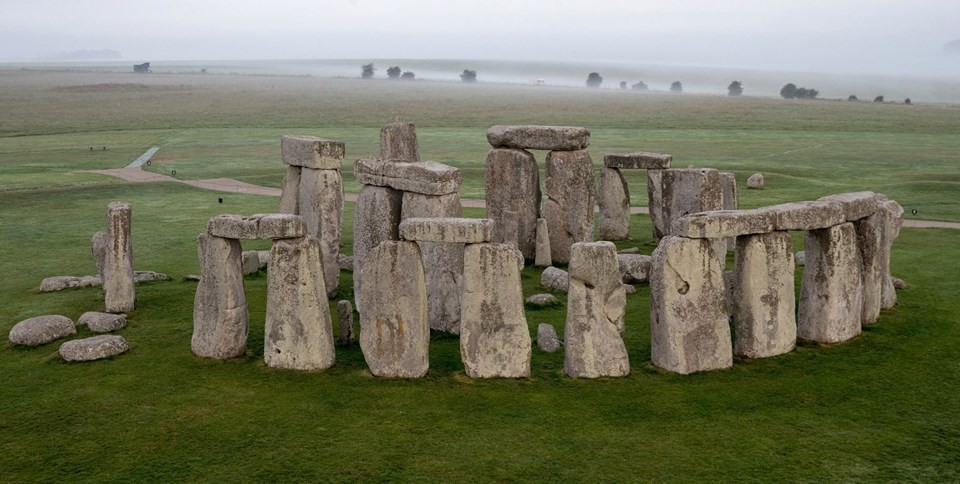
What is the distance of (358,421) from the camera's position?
1145 centimetres

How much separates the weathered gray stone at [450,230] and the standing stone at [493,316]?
14cm

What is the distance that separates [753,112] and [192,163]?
50106mm

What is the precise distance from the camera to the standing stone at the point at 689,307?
498 inches

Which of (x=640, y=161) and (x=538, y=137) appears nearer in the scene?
(x=538, y=137)

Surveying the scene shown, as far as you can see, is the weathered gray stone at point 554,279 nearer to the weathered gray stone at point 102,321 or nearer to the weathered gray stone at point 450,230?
the weathered gray stone at point 450,230

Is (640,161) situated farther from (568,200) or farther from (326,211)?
(326,211)

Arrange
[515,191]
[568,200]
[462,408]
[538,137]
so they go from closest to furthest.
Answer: [462,408], [538,137], [515,191], [568,200]

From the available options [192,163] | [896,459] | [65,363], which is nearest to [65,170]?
[192,163]

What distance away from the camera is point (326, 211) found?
56.5ft

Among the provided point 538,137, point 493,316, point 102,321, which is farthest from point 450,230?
point 538,137

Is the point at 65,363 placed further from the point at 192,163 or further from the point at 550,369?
the point at 192,163

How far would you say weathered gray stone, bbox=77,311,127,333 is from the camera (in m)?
15.1

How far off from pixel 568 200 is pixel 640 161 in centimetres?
266

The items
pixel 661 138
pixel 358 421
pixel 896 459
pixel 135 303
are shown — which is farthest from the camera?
pixel 661 138
